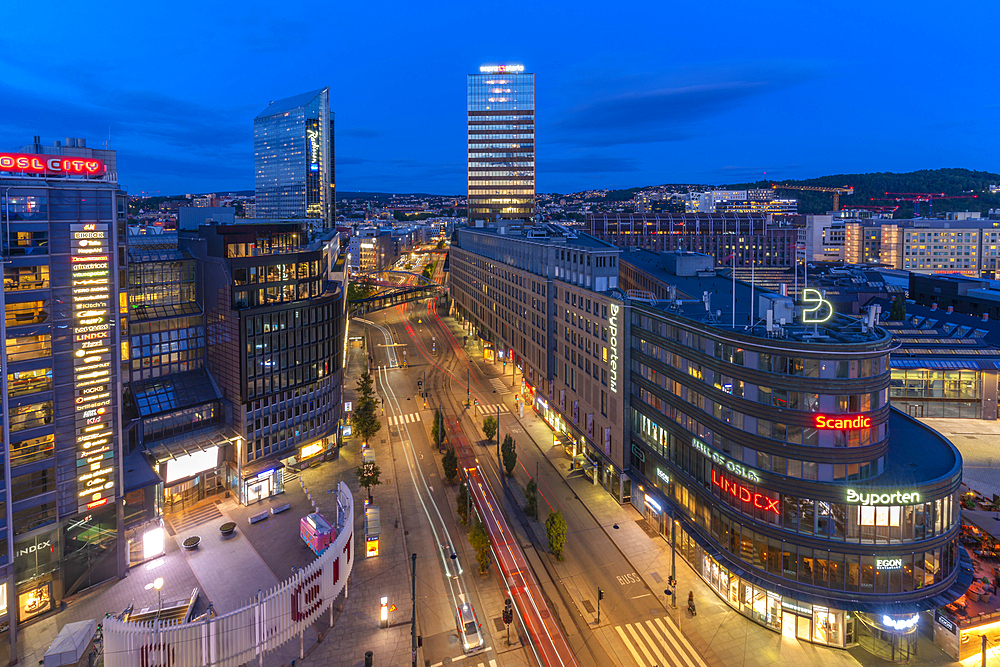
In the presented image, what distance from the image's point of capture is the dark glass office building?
38875 millimetres

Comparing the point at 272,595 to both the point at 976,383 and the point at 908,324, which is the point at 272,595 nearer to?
the point at 976,383

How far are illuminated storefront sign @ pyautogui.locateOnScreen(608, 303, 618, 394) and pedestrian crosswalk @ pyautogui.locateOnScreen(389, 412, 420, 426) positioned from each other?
38461mm

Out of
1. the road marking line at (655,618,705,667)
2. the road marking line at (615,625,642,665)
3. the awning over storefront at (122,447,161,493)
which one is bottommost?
the road marking line at (615,625,642,665)

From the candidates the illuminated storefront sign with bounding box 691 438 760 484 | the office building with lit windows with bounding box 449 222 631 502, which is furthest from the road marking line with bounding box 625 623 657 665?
the office building with lit windows with bounding box 449 222 631 502

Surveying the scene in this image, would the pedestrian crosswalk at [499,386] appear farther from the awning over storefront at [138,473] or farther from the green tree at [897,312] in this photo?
the green tree at [897,312]

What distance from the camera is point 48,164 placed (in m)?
44.4

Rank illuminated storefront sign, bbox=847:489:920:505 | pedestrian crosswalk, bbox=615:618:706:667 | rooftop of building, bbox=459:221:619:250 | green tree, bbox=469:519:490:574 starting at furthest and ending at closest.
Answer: rooftop of building, bbox=459:221:619:250, green tree, bbox=469:519:490:574, pedestrian crosswalk, bbox=615:618:706:667, illuminated storefront sign, bbox=847:489:920:505

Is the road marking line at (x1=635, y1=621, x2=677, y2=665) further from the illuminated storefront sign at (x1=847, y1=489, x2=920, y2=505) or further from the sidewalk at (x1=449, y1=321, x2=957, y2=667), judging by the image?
the illuminated storefront sign at (x1=847, y1=489, x2=920, y2=505)

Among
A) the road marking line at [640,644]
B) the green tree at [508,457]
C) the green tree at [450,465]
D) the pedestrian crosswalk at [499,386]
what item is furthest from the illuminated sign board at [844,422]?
the pedestrian crosswalk at [499,386]

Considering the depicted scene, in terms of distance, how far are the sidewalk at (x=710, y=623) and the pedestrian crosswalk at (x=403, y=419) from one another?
3783cm

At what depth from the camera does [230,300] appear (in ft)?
207

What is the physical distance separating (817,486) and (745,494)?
215 inches

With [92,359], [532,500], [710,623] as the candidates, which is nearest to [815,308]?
[710,623]

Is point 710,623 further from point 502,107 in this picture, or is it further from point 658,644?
point 502,107
